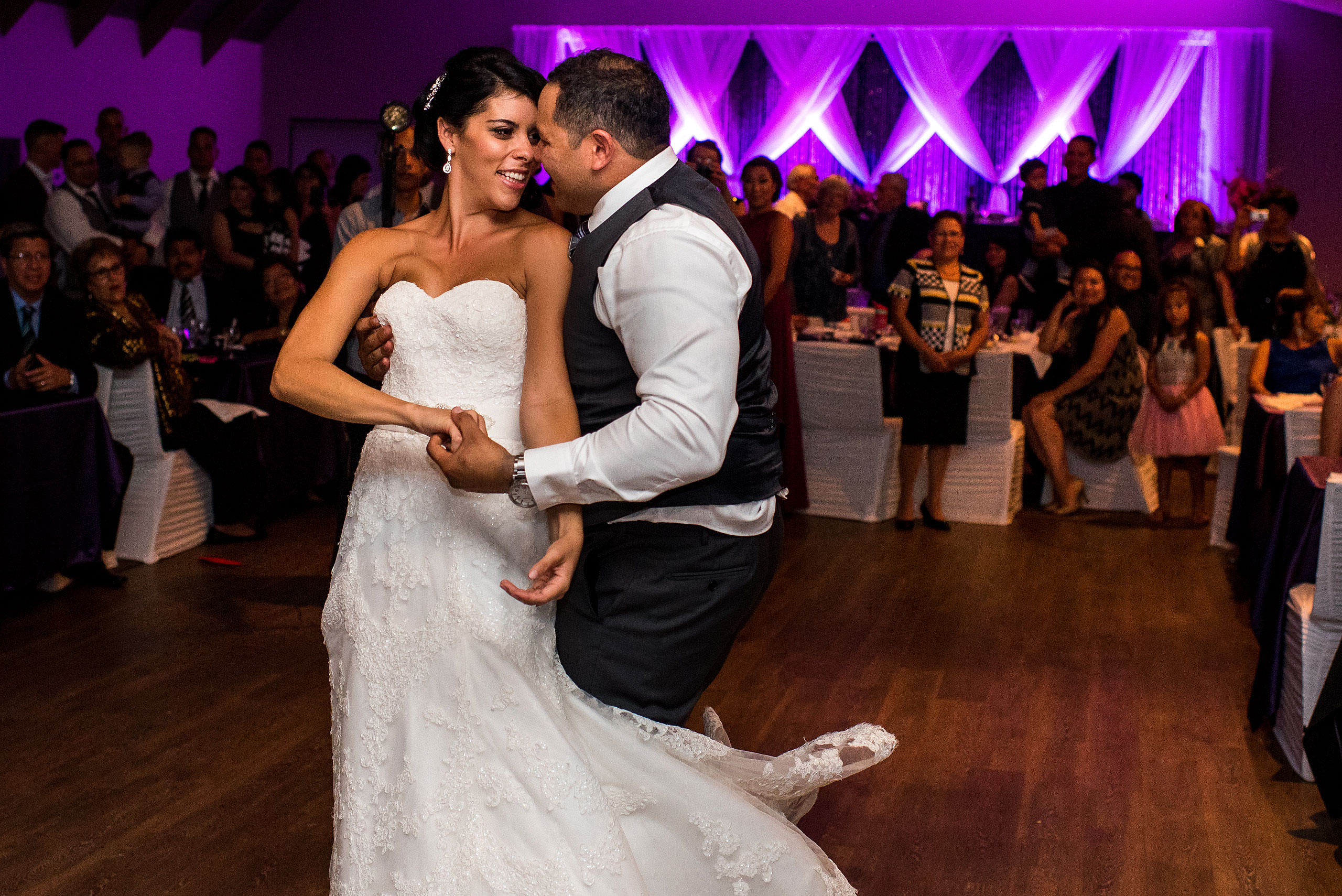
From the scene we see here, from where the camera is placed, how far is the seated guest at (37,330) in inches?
175

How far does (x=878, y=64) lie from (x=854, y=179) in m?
1.08

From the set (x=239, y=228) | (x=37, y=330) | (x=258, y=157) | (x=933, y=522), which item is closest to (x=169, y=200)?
(x=239, y=228)

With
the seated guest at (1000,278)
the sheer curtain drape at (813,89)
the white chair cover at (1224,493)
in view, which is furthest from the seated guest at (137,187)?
the white chair cover at (1224,493)

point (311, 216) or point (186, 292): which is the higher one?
point (311, 216)

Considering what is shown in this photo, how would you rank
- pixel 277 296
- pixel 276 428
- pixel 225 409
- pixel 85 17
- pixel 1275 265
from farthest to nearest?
pixel 85 17 < pixel 1275 265 < pixel 277 296 < pixel 276 428 < pixel 225 409

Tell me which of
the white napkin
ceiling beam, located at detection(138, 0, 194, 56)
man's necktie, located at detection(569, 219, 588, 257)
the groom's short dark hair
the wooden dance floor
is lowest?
the wooden dance floor

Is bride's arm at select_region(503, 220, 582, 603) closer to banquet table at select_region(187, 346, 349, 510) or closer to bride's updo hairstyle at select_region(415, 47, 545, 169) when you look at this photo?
bride's updo hairstyle at select_region(415, 47, 545, 169)

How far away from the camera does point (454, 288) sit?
6.64ft

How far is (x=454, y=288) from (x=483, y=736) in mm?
670

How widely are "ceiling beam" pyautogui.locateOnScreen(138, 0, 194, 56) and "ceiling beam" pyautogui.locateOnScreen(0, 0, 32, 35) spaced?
1.66 meters

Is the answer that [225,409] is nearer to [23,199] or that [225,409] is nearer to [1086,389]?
[23,199]

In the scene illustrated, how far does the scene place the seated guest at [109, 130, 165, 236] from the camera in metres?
8.09

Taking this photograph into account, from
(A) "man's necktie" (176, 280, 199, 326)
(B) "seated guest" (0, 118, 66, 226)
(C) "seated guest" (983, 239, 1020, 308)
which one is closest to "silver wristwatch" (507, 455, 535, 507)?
(A) "man's necktie" (176, 280, 199, 326)

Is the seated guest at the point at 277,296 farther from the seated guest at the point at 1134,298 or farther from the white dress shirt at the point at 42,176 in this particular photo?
the seated guest at the point at 1134,298
